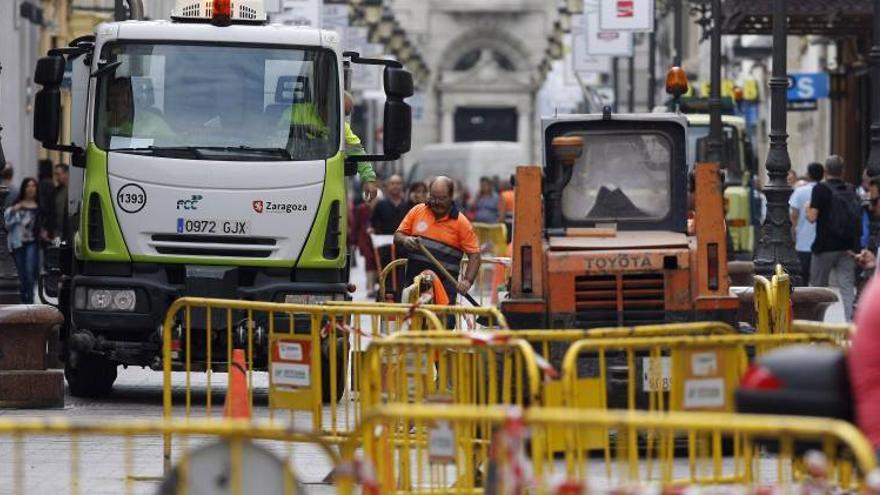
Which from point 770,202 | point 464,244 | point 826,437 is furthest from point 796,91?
point 826,437

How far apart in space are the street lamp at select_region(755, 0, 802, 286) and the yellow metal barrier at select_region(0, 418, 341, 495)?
360 inches

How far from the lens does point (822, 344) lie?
1017cm

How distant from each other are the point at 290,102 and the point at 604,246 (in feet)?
9.62

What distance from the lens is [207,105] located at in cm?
1644

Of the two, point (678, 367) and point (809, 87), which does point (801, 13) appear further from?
point (678, 367)

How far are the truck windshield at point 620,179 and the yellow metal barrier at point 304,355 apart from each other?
2305 millimetres

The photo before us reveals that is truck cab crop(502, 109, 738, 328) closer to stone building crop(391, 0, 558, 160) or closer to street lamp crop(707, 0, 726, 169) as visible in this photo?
street lamp crop(707, 0, 726, 169)


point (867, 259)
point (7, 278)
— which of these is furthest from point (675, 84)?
point (7, 278)

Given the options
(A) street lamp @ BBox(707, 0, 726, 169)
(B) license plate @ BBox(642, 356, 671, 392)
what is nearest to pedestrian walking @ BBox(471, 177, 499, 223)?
(A) street lamp @ BBox(707, 0, 726, 169)

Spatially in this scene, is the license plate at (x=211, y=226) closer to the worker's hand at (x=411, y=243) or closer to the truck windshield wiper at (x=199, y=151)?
the truck windshield wiper at (x=199, y=151)

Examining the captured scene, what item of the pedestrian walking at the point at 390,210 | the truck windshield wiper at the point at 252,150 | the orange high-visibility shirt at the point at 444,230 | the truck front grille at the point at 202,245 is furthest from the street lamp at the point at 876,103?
the pedestrian walking at the point at 390,210

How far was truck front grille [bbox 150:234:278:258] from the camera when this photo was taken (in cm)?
1638

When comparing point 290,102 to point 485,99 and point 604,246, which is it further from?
point 485,99

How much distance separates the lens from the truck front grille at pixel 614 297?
14.4 meters
